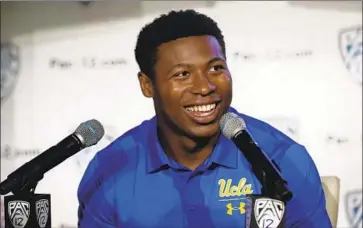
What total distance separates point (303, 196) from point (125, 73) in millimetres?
668

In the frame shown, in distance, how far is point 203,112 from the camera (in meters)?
1.71

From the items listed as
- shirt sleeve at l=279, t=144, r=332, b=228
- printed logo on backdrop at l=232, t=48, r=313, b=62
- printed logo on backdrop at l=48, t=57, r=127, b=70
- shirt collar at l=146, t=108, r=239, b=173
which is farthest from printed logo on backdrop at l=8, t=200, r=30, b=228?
printed logo on backdrop at l=232, t=48, r=313, b=62

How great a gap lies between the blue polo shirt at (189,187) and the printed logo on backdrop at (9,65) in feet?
1.26

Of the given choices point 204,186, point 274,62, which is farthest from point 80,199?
point 274,62

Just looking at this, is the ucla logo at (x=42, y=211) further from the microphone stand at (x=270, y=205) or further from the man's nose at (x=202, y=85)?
the man's nose at (x=202, y=85)

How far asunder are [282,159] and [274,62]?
1.06ft

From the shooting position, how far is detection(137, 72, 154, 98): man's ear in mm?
1794

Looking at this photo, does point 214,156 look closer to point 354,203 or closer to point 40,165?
point 354,203

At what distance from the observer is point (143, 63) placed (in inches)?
71.0

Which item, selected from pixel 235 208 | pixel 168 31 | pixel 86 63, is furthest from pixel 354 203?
pixel 86 63

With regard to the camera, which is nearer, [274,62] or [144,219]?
[144,219]

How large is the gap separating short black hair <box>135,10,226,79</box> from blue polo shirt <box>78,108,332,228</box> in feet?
0.64

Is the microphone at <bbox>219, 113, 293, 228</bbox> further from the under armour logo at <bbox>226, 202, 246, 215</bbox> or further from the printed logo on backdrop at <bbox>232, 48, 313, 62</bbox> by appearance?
the printed logo on backdrop at <bbox>232, 48, 313, 62</bbox>

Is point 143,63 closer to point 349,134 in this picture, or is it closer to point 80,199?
point 80,199
